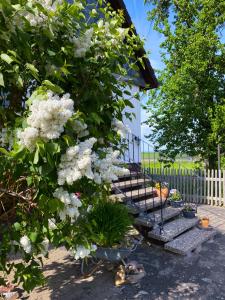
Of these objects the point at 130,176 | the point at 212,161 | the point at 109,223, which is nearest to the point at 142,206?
the point at 130,176

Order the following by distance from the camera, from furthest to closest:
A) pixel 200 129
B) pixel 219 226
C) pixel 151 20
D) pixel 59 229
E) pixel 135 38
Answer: pixel 151 20 → pixel 200 129 → pixel 219 226 → pixel 135 38 → pixel 59 229

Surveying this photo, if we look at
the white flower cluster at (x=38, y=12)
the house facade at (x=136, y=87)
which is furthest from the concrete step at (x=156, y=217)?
the white flower cluster at (x=38, y=12)

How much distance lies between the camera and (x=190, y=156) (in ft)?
45.1

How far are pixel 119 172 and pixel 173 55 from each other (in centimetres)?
1303

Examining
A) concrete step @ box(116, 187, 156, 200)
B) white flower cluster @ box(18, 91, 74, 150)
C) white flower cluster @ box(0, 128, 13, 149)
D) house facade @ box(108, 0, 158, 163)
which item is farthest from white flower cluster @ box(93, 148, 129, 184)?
house facade @ box(108, 0, 158, 163)

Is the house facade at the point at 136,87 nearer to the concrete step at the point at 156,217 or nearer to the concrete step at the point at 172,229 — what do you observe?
the concrete step at the point at 156,217

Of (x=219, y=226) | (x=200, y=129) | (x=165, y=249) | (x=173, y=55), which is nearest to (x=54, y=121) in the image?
(x=165, y=249)

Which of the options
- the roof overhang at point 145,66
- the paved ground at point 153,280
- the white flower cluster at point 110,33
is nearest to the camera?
the white flower cluster at point 110,33

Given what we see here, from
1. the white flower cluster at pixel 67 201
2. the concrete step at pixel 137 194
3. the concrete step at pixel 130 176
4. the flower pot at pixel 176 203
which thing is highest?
the white flower cluster at pixel 67 201

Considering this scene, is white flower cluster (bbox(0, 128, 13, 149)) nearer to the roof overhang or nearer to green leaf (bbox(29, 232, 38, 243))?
green leaf (bbox(29, 232, 38, 243))

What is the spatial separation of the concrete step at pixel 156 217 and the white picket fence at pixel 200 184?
333cm

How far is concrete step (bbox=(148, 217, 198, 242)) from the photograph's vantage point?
5.54 m

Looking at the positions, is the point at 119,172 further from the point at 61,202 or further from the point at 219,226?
the point at 219,226

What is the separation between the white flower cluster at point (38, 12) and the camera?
2.03 meters
